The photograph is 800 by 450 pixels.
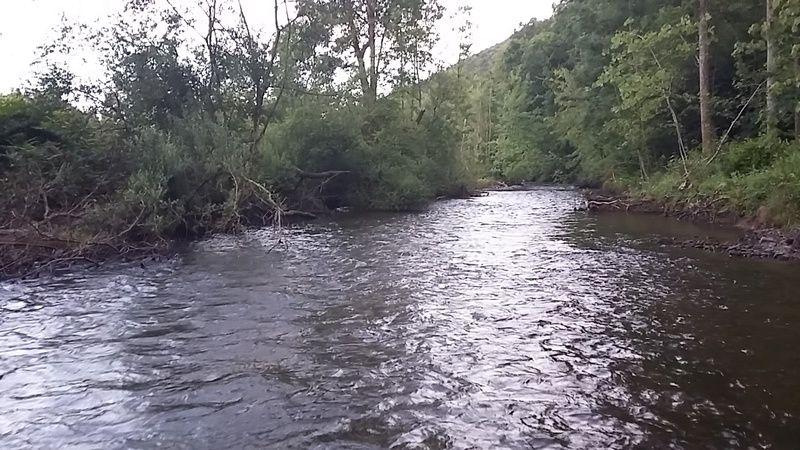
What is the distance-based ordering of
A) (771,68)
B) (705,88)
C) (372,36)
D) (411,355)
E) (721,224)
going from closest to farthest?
1. (411,355)
2. (721,224)
3. (771,68)
4. (705,88)
5. (372,36)

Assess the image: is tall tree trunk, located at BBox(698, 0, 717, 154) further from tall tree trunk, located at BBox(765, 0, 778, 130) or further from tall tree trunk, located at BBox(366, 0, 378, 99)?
tall tree trunk, located at BBox(366, 0, 378, 99)

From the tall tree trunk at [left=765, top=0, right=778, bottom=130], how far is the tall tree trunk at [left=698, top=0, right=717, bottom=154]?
2.79 meters

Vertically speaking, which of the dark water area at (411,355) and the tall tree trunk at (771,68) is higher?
the tall tree trunk at (771,68)

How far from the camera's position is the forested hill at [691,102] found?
17.8 metres

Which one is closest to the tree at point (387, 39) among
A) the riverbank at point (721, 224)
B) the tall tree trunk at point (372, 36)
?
the tall tree trunk at point (372, 36)

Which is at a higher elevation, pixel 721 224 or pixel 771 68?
pixel 771 68

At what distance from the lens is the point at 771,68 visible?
718 inches

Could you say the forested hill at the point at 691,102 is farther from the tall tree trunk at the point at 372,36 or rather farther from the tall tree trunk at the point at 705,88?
the tall tree trunk at the point at 372,36

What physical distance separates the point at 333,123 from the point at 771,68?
1448cm

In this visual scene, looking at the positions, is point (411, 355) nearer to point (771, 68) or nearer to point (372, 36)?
point (771, 68)

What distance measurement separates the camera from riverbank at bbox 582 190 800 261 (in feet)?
41.9

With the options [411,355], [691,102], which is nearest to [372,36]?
[691,102]

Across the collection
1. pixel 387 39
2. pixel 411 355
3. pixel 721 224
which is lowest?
pixel 721 224

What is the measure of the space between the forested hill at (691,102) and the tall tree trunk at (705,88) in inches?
1.7
